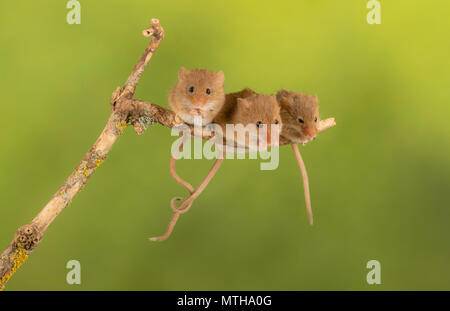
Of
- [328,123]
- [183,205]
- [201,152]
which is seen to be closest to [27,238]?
[183,205]

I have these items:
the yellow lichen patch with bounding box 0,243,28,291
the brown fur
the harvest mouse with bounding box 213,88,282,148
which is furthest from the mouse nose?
the yellow lichen patch with bounding box 0,243,28,291

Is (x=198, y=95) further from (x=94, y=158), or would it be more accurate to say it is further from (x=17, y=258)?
(x=17, y=258)

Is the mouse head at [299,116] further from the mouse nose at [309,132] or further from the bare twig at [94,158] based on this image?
the bare twig at [94,158]

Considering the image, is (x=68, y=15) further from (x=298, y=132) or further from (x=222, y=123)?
(x=298, y=132)

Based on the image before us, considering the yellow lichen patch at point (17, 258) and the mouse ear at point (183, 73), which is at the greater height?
the mouse ear at point (183, 73)

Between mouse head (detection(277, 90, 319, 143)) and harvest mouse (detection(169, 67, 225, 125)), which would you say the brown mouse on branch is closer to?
harvest mouse (detection(169, 67, 225, 125))

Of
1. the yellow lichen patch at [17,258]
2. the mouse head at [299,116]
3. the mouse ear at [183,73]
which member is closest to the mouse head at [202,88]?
the mouse ear at [183,73]

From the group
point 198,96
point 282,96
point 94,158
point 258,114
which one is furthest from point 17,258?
point 282,96

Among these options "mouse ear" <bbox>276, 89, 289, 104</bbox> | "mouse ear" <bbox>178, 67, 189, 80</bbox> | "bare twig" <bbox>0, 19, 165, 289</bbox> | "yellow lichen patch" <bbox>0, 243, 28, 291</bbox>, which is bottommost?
"yellow lichen patch" <bbox>0, 243, 28, 291</bbox>
